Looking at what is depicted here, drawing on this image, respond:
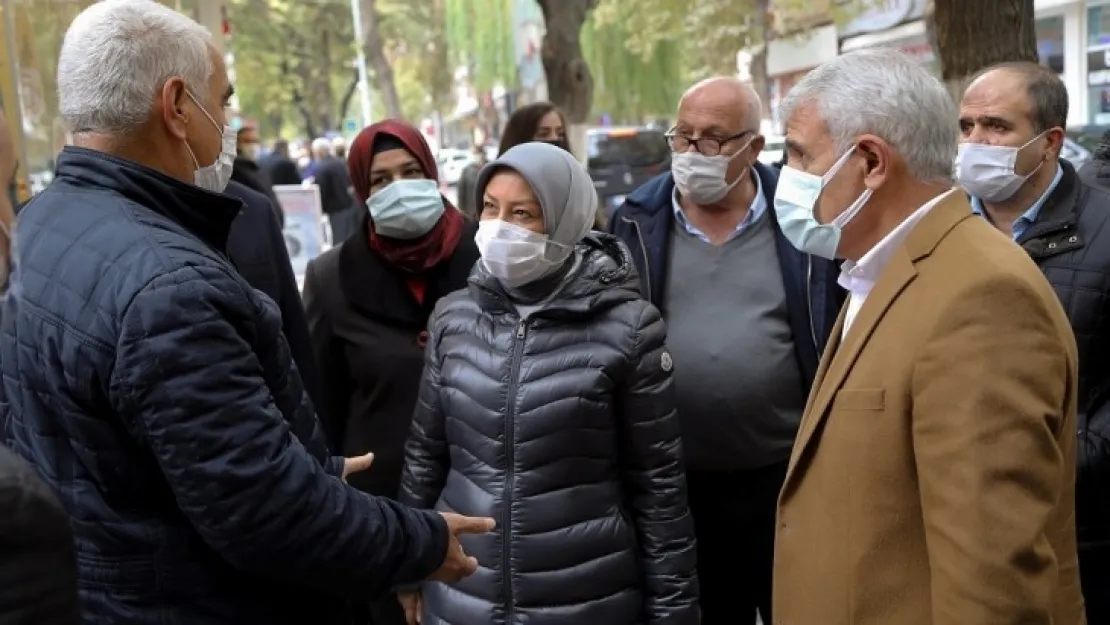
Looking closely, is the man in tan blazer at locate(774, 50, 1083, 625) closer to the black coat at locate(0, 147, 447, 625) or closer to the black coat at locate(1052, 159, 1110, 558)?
the black coat at locate(0, 147, 447, 625)

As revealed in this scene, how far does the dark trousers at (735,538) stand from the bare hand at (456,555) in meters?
1.20

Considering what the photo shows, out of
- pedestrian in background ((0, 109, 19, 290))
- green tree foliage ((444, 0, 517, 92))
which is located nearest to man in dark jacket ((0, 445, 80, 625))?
pedestrian in background ((0, 109, 19, 290))

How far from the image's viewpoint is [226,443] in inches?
68.5

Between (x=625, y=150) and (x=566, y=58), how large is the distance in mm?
5496

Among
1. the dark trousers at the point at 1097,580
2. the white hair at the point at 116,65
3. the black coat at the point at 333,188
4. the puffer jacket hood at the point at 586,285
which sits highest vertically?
the white hair at the point at 116,65

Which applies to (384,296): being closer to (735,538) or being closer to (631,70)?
(735,538)

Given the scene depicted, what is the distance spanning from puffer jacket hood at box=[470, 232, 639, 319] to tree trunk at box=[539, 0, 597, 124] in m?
8.42

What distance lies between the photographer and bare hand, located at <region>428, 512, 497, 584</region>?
2.14m

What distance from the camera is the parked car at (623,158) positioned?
53.9 ft

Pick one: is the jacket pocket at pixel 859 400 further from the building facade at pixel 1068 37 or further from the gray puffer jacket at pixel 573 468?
the building facade at pixel 1068 37

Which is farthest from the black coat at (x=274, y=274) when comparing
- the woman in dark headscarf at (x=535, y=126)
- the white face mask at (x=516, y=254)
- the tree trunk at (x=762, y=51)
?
the tree trunk at (x=762, y=51)

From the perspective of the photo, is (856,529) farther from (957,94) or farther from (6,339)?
(957,94)

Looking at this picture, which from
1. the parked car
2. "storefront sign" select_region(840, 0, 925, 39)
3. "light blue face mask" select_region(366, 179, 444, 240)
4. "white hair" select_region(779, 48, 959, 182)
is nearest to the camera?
"white hair" select_region(779, 48, 959, 182)

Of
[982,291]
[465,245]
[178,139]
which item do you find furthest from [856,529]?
[465,245]
